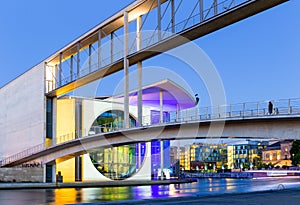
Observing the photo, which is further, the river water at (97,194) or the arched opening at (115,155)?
the arched opening at (115,155)

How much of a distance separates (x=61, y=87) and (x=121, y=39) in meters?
9.15

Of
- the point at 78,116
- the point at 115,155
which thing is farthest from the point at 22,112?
the point at 115,155

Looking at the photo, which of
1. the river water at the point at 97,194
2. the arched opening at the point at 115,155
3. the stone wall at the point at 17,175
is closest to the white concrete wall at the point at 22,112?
the stone wall at the point at 17,175

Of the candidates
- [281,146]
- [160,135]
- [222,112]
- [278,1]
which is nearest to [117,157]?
[160,135]

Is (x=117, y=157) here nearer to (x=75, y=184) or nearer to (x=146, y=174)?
(x=146, y=174)

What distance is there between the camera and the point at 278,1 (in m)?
24.1

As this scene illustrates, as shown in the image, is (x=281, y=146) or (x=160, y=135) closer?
(x=160, y=135)

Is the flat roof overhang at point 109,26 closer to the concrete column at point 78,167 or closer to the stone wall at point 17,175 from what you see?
the concrete column at point 78,167

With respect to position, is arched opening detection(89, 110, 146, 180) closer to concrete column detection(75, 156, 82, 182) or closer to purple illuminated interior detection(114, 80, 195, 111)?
concrete column detection(75, 156, 82, 182)

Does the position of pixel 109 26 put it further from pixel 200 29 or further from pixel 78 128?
pixel 78 128

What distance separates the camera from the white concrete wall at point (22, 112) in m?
49.1

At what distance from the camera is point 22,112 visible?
172ft

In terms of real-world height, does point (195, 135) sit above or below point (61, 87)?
below

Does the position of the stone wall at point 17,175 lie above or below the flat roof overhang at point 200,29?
below
